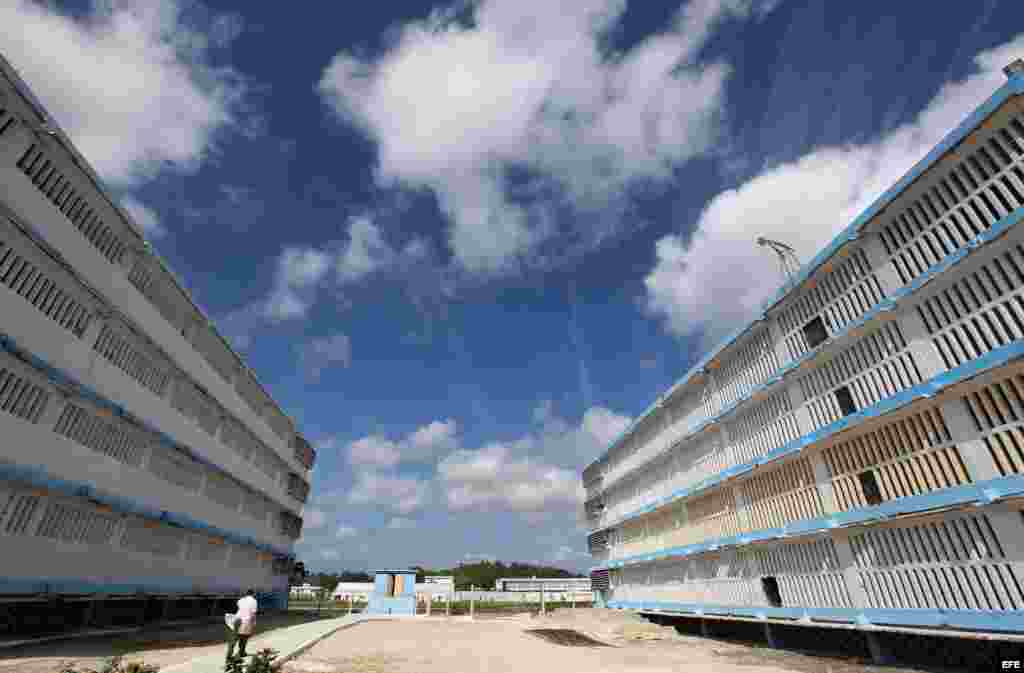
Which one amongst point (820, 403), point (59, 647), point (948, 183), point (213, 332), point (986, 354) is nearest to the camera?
point (986, 354)

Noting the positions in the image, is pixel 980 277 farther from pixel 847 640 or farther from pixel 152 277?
pixel 152 277

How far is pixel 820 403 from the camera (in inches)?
711

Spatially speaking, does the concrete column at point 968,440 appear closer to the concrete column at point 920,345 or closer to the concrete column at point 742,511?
the concrete column at point 920,345

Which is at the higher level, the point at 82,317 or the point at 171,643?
the point at 82,317

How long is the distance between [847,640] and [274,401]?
1503 inches

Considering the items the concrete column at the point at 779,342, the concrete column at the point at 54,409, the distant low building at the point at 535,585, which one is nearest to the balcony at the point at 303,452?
the concrete column at the point at 54,409

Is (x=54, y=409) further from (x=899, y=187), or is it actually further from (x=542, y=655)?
(x=899, y=187)

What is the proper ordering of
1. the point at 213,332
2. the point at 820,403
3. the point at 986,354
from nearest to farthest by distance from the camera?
the point at 986,354 < the point at 820,403 < the point at 213,332

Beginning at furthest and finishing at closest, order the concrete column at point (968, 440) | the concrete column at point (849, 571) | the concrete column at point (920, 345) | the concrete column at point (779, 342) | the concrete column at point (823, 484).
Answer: the concrete column at point (779, 342) → the concrete column at point (823, 484) → the concrete column at point (849, 571) → the concrete column at point (920, 345) → the concrete column at point (968, 440)

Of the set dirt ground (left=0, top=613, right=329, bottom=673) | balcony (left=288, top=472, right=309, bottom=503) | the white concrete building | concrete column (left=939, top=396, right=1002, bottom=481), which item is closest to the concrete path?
dirt ground (left=0, top=613, right=329, bottom=673)

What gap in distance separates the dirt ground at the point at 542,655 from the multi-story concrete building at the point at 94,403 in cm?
883

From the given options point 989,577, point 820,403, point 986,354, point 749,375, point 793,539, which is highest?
point 749,375

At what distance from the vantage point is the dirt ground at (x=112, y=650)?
41.3 ft

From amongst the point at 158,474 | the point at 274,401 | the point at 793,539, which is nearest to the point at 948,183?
the point at 793,539
